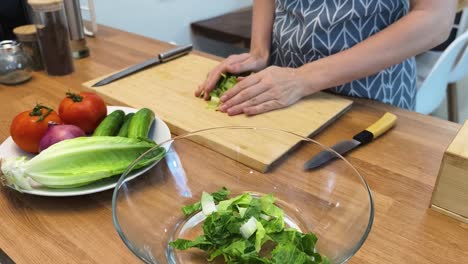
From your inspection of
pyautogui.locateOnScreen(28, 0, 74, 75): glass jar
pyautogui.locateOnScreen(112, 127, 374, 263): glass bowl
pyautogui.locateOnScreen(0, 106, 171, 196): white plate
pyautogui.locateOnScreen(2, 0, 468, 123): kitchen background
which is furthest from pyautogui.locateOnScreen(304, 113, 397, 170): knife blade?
pyautogui.locateOnScreen(2, 0, 468, 123): kitchen background

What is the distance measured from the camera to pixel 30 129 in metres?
0.70

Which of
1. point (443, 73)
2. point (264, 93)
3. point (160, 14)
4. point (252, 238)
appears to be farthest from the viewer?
point (160, 14)

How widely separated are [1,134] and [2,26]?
0.55 m

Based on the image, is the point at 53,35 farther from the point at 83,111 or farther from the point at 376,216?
the point at 376,216

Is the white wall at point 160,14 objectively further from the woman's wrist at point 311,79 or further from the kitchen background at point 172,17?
the woman's wrist at point 311,79

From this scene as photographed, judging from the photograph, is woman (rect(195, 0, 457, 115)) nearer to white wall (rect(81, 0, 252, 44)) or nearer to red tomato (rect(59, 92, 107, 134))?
red tomato (rect(59, 92, 107, 134))

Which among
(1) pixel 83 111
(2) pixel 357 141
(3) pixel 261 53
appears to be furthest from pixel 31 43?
(2) pixel 357 141

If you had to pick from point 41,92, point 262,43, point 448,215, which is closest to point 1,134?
point 41,92

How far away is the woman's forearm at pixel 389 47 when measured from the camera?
2.86ft

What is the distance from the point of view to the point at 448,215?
0.62 meters

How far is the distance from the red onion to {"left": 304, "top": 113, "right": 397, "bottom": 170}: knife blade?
1.25 ft

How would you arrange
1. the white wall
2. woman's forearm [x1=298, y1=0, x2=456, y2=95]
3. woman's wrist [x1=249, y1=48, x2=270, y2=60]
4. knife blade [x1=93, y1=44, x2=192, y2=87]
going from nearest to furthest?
1. woman's forearm [x1=298, y1=0, x2=456, y2=95]
2. knife blade [x1=93, y1=44, x2=192, y2=87]
3. woman's wrist [x1=249, y1=48, x2=270, y2=60]
4. the white wall

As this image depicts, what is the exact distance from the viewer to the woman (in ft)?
2.89

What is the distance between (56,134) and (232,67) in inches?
17.9
